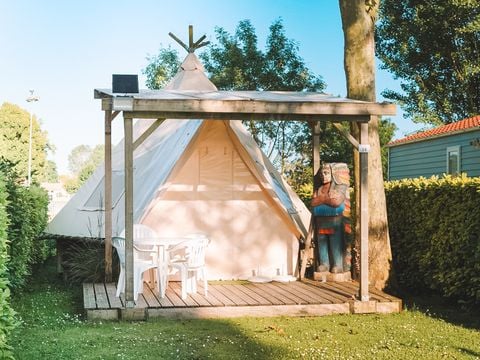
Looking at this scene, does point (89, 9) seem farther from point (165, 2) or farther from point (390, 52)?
point (390, 52)

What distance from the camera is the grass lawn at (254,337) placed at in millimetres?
6523

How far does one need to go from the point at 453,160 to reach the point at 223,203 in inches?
412

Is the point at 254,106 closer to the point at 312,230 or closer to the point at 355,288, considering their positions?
the point at 312,230

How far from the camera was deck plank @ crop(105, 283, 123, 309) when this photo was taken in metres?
8.30

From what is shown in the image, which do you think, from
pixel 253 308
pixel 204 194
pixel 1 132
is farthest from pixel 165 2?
pixel 1 132

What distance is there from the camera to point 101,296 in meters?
8.92

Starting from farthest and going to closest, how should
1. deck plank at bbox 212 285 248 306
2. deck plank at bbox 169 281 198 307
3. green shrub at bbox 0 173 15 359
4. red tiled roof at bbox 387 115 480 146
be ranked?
1. red tiled roof at bbox 387 115 480 146
2. deck plank at bbox 212 285 248 306
3. deck plank at bbox 169 281 198 307
4. green shrub at bbox 0 173 15 359

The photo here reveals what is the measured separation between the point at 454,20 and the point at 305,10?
7501mm

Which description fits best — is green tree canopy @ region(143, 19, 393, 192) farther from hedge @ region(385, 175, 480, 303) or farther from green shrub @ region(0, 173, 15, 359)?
green shrub @ region(0, 173, 15, 359)

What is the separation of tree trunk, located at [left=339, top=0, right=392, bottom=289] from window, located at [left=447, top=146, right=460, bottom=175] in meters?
9.51

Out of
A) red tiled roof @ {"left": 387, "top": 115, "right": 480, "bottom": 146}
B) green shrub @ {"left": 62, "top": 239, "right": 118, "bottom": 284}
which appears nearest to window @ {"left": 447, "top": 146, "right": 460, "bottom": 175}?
red tiled roof @ {"left": 387, "top": 115, "right": 480, "bottom": 146}

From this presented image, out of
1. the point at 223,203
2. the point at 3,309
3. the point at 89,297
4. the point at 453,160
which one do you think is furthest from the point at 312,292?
the point at 453,160

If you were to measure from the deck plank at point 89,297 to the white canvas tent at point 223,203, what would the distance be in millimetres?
1286

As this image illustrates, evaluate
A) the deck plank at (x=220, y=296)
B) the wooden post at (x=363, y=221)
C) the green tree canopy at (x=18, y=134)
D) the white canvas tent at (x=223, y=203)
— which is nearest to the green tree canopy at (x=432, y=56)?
the white canvas tent at (x=223, y=203)
